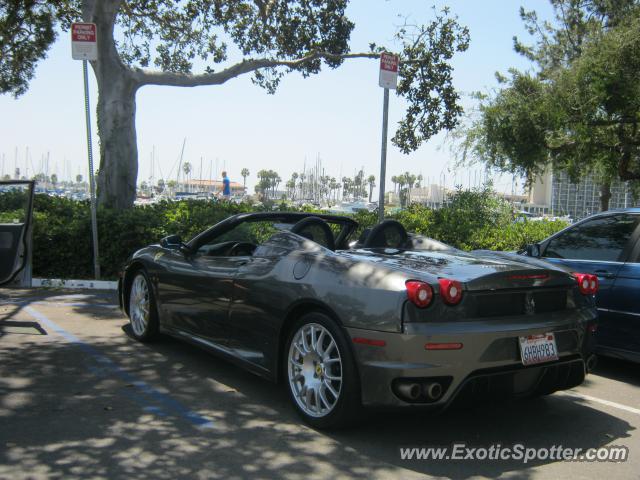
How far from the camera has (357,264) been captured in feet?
13.3

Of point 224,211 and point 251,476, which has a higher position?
point 224,211

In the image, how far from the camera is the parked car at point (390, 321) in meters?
3.65

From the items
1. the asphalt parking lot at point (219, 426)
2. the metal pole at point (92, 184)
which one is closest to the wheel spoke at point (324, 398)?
the asphalt parking lot at point (219, 426)

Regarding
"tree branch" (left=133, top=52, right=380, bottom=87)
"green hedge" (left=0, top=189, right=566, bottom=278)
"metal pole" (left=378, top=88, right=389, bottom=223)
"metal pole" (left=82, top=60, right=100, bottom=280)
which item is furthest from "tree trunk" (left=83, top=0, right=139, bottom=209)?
"metal pole" (left=378, top=88, right=389, bottom=223)

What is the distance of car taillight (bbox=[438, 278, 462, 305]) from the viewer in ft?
12.2

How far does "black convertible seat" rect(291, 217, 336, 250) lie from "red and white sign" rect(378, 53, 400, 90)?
3.35 metres

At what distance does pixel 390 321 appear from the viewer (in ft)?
12.1

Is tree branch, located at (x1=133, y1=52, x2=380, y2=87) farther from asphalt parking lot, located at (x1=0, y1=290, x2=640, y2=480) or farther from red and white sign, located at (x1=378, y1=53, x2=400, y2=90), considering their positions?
asphalt parking lot, located at (x1=0, y1=290, x2=640, y2=480)

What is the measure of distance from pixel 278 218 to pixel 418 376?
2345 millimetres

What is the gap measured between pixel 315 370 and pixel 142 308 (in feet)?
9.21

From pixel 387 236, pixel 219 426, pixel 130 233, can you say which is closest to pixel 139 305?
pixel 219 426

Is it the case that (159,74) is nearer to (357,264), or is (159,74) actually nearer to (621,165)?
(621,165)

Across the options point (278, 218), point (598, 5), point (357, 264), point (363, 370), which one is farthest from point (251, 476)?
point (598, 5)

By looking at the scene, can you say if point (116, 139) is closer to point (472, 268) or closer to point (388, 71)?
point (388, 71)
